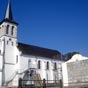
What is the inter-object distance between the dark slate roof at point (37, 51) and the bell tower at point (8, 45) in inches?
109

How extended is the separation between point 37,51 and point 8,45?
32.2ft

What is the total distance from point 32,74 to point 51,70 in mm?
8056

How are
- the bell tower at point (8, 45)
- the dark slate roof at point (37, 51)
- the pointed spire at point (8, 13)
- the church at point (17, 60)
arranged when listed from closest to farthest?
the bell tower at point (8, 45)
the church at point (17, 60)
the dark slate roof at point (37, 51)
the pointed spire at point (8, 13)

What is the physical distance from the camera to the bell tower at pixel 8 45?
44750mm

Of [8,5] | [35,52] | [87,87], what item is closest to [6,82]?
[35,52]

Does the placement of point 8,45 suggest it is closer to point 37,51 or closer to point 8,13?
point 37,51

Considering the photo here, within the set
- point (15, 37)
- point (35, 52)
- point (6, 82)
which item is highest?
point (15, 37)

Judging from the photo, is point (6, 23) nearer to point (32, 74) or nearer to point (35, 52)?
point (35, 52)

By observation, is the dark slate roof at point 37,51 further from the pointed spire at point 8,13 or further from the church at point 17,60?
the pointed spire at point 8,13

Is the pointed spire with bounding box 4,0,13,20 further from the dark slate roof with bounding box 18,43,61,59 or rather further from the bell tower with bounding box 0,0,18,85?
the dark slate roof with bounding box 18,43,61,59

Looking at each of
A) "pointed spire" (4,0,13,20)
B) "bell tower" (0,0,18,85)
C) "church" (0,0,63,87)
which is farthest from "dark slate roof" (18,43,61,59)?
"pointed spire" (4,0,13,20)

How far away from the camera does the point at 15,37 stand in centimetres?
4972

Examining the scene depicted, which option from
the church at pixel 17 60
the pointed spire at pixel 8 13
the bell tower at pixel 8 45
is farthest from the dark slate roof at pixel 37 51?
the pointed spire at pixel 8 13

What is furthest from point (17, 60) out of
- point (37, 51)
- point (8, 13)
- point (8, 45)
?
point (8, 13)
